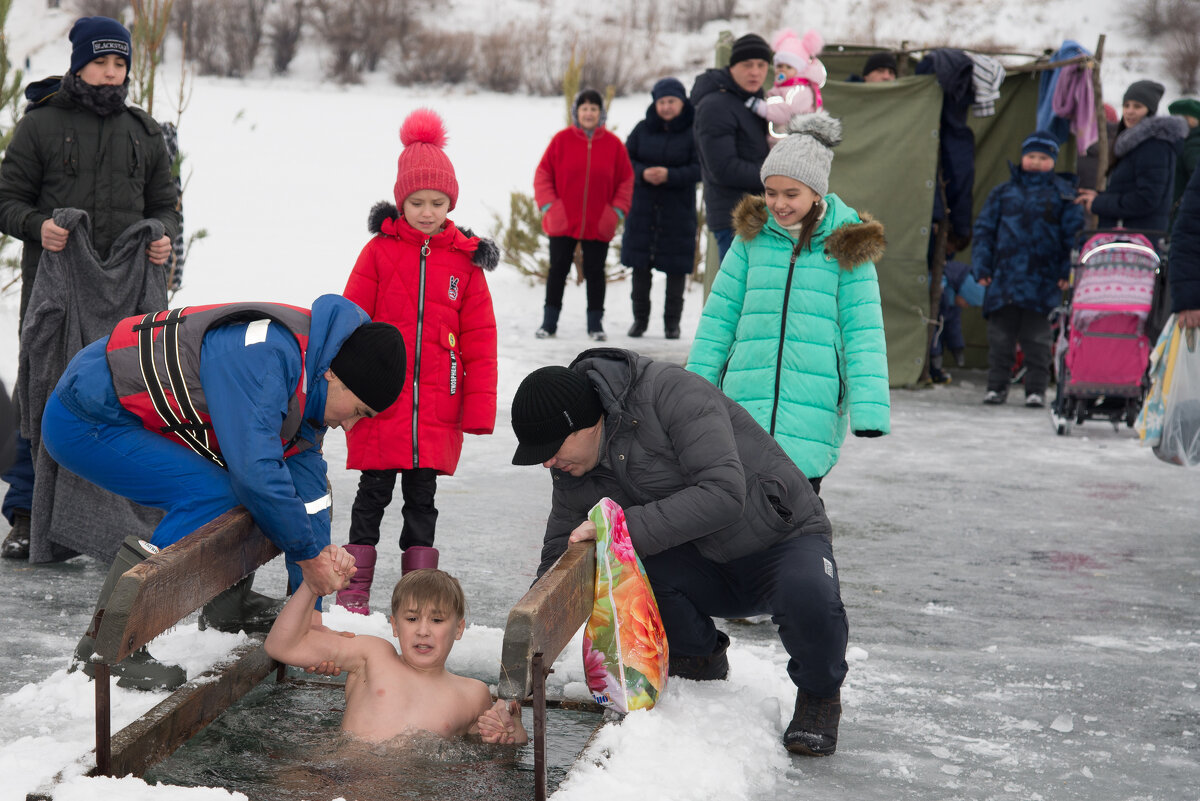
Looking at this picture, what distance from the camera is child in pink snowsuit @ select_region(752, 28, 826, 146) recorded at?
26.0ft

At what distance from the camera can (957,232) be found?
9.91 meters

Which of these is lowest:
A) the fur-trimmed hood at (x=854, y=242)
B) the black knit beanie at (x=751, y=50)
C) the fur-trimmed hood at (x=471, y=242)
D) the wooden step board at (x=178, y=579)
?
the wooden step board at (x=178, y=579)

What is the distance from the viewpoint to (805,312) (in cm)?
Answer: 444

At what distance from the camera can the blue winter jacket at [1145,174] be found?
29.0 feet

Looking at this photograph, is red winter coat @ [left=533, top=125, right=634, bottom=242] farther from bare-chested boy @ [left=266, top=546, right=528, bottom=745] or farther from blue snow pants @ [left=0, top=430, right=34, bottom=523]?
bare-chested boy @ [left=266, top=546, right=528, bottom=745]

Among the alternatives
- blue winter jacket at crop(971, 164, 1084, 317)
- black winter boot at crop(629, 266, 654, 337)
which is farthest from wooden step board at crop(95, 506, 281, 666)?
black winter boot at crop(629, 266, 654, 337)

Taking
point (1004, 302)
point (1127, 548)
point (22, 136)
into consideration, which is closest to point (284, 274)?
point (1004, 302)

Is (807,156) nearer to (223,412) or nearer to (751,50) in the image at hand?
(223,412)

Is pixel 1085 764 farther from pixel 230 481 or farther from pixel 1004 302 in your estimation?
pixel 1004 302

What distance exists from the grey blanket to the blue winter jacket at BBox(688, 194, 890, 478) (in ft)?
7.20

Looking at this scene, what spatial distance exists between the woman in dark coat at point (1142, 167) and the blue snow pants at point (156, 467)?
726cm

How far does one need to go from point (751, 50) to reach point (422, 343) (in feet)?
13.9

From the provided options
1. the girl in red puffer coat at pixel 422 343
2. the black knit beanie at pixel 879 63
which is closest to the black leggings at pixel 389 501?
the girl in red puffer coat at pixel 422 343

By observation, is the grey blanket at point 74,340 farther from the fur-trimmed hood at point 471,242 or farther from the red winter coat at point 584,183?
the red winter coat at point 584,183
